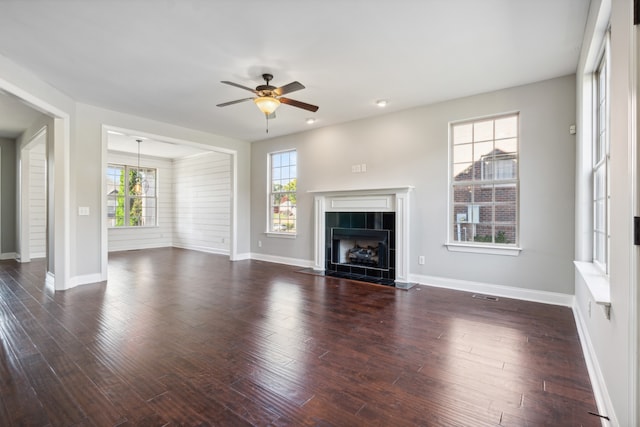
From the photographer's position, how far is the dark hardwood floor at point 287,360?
5.60 ft

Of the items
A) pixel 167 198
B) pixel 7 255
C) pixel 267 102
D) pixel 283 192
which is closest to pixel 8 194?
pixel 7 255

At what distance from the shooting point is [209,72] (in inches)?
139

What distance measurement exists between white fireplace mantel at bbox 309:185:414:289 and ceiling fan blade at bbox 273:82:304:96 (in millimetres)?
2214

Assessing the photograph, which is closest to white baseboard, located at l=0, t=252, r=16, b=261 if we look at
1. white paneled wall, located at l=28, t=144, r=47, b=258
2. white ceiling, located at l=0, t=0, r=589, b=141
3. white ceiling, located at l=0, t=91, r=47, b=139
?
white paneled wall, located at l=28, t=144, r=47, b=258

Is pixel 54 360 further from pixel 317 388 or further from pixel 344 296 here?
pixel 344 296

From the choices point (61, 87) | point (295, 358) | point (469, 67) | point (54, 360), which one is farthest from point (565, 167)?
point (61, 87)

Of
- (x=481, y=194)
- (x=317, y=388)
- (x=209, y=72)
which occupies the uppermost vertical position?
(x=209, y=72)

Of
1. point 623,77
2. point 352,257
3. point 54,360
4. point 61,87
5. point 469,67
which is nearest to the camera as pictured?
point 623,77

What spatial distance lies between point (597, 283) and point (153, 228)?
9954 millimetres

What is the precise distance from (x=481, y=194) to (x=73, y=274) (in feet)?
19.9

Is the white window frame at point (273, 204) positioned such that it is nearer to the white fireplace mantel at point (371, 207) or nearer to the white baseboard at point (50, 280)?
the white fireplace mantel at point (371, 207)

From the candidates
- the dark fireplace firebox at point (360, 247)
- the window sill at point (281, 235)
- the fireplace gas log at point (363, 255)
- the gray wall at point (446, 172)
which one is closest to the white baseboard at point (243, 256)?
the window sill at point (281, 235)

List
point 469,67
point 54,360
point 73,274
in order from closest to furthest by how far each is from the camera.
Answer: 1. point 54,360
2. point 469,67
3. point 73,274

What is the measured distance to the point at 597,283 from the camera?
2115 mm
